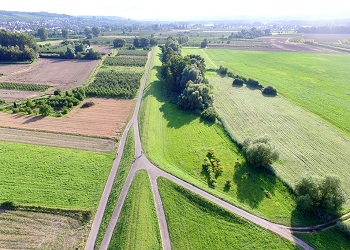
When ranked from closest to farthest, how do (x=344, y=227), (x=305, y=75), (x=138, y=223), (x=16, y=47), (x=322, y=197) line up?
1. (x=344, y=227)
2. (x=138, y=223)
3. (x=322, y=197)
4. (x=305, y=75)
5. (x=16, y=47)

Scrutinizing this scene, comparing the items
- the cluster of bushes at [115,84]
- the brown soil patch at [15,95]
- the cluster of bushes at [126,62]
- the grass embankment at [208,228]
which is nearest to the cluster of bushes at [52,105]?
the brown soil patch at [15,95]

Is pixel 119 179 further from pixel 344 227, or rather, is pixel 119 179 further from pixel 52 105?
pixel 52 105

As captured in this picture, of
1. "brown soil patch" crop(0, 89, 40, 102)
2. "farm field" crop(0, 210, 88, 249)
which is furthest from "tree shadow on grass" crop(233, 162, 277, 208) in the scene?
"brown soil patch" crop(0, 89, 40, 102)

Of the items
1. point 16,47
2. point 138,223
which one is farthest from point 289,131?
point 16,47

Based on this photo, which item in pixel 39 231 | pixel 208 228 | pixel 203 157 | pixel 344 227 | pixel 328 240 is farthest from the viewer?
pixel 203 157

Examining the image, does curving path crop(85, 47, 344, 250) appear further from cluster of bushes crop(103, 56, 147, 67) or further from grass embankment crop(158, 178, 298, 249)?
cluster of bushes crop(103, 56, 147, 67)

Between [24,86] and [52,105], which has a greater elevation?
[24,86]
